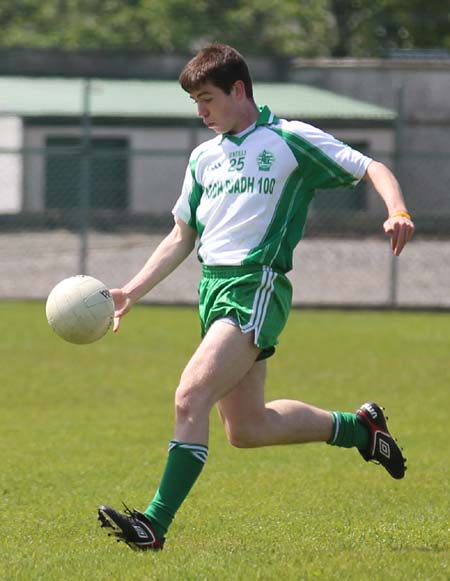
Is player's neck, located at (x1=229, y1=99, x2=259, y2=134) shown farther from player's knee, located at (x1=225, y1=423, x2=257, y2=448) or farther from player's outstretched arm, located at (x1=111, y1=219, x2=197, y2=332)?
player's knee, located at (x1=225, y1=423, x2=257, y2=448)

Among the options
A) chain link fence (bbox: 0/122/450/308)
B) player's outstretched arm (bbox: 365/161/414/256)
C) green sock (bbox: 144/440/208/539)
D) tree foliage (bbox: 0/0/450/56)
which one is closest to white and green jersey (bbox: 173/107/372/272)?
player's outstretched arm (bbox: 365/161/414/256)

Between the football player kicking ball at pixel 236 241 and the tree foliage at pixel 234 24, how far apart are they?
106ft

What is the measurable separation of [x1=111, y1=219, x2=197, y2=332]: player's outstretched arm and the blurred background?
11532mm

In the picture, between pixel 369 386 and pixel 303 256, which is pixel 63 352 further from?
pixel 303 256

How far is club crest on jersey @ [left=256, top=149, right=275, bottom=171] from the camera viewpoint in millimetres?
5746

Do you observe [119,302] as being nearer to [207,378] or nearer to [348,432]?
[207,378]

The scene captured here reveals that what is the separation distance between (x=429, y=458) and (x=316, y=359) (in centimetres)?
488

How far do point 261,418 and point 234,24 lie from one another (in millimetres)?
34329

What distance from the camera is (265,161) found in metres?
5.75

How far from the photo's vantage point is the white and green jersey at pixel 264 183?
570cm

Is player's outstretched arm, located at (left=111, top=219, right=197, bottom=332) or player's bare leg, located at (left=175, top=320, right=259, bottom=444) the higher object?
player's outstretched arm, located at (left=111, top=219, right=197, bottom=332)

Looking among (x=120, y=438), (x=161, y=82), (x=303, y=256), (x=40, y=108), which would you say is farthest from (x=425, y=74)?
(x=120, y=438)

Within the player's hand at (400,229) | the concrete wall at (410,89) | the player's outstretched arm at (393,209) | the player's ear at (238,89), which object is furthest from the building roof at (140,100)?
the player's hand at (400,229)

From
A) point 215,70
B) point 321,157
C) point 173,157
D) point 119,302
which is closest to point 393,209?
point 321,157
